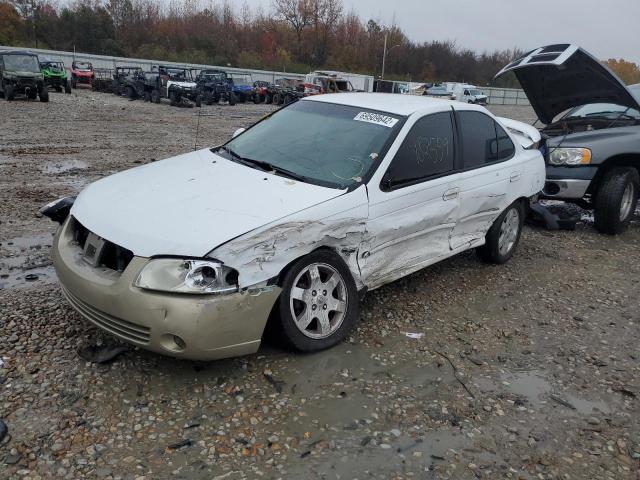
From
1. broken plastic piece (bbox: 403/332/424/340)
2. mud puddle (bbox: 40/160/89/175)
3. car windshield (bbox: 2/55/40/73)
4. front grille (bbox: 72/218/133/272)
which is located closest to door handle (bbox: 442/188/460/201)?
broken plastic piece (bbox: 403/332/424/340)

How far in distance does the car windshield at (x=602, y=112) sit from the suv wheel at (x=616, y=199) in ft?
2.83

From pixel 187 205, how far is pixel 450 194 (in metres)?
2.08

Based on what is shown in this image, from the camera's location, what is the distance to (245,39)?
2785 inches

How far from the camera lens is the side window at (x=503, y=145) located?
4.87m

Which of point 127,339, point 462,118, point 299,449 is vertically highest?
point 462,118

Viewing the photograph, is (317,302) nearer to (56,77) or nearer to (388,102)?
(388,102)

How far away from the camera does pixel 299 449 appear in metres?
2.55

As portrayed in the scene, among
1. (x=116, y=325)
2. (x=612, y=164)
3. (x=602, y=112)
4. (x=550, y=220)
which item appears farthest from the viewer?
(x=602, y=112)

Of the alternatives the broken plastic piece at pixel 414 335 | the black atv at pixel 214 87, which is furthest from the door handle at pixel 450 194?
the black atv at pixel 214 87

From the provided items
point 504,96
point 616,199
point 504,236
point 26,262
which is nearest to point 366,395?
point 504,236

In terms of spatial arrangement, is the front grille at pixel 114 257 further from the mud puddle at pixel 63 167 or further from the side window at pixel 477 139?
the mud puddle at pixel 63 167

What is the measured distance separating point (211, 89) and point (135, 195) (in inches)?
1017

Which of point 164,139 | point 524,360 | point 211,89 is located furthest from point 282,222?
point 211,89

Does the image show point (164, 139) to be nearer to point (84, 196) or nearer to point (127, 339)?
point (84, 196)
